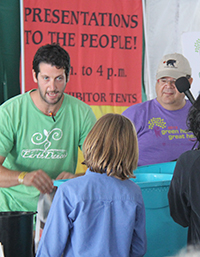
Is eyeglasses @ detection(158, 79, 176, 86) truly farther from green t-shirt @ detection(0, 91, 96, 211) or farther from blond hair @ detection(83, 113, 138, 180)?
blond hair @ detection(83, 113, 138, 180)

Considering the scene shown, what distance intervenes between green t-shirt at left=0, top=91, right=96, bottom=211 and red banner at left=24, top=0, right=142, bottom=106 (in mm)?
1294

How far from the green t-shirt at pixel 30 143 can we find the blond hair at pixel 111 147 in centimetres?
70

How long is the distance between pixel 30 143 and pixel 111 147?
784 millimetres

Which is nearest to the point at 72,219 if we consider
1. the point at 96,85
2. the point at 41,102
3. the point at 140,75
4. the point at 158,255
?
the point at 158,255

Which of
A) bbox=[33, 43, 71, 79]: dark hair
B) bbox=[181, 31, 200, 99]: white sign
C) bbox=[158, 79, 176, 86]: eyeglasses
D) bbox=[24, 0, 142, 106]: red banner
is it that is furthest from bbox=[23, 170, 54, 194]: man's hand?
bbox=[181, 31, 200, 99]: white sign

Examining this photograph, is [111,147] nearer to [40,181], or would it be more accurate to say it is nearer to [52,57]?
[40,181]

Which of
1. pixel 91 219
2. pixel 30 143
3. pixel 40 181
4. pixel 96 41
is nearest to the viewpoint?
pixel 91 219

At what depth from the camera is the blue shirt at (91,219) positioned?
3.95 feet

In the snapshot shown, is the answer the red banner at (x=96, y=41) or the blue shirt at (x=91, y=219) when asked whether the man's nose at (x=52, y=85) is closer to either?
the blue shirt at (x=91, y=219)

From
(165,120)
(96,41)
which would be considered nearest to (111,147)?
(165,120)

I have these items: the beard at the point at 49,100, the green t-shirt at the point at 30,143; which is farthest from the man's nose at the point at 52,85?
the green t-shirt at the point at 30,143

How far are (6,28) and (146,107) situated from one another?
1.60 metres

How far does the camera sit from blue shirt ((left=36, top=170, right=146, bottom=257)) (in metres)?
1.20

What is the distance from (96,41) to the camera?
344 cm
